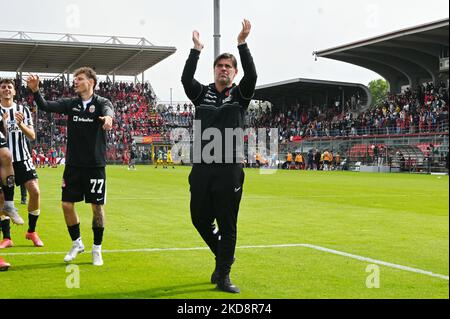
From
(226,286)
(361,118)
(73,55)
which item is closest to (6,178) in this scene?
(226,286)

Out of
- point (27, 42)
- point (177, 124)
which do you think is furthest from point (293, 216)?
point (177, 124)

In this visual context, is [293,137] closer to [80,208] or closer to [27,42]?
[27,42]

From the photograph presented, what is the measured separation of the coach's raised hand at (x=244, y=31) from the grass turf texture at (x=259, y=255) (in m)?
2.41

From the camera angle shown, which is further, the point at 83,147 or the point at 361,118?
the point at 361,118

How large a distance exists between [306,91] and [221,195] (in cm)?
6011

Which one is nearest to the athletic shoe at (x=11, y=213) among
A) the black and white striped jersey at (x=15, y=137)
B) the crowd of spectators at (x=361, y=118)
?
the black and white striped jersey at (x=15, y=137)

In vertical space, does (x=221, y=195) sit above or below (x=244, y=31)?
below

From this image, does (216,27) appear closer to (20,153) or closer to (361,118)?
(20,153)

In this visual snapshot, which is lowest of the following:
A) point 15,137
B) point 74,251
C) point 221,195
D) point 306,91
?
point 74,251

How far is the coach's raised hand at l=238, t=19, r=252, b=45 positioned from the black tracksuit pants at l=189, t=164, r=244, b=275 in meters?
1.22

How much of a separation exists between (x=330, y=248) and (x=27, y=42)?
5410 cm

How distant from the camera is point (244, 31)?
621 cm

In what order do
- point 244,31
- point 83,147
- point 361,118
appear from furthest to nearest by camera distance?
1. point 361,118
2. point 83,147
3. point 244,31
